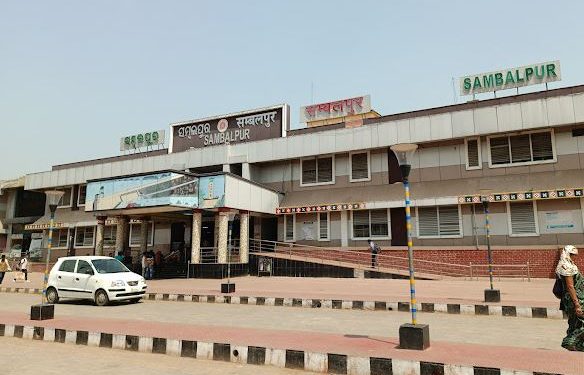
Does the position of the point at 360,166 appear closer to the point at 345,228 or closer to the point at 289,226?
→ the point at 345,228

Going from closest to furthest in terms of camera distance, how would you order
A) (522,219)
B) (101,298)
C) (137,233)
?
(101,298)
(522,219)
(137,233)

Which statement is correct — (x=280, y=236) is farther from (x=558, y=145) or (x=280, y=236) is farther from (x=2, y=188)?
(x=2, y=188)

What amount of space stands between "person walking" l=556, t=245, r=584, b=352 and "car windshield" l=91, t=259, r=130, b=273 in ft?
47.0

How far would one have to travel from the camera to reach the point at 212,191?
24.5 meters

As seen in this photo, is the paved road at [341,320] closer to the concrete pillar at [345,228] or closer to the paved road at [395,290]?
the paved road at [395,290]

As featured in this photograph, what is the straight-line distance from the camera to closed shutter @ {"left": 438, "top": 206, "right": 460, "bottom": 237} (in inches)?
946

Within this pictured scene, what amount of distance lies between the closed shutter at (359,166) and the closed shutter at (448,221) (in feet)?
17.6

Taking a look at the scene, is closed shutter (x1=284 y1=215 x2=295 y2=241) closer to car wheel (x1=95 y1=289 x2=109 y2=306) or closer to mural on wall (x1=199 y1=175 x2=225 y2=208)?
mural on wall (x1=199 y1=175 x2=225 y2=208)

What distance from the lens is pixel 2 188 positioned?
43625mm

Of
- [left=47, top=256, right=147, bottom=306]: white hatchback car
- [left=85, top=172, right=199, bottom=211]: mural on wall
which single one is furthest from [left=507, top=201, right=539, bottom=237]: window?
[left=47, top=256, right=147, bottom=306]: white hatchback car

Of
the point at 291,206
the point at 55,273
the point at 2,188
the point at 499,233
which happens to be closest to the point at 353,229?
the point at 291,206

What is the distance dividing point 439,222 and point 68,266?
63.2ft

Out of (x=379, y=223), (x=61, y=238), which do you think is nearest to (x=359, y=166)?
(x=379, y=223)

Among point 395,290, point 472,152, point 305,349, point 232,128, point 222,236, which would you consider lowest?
point 305,349
